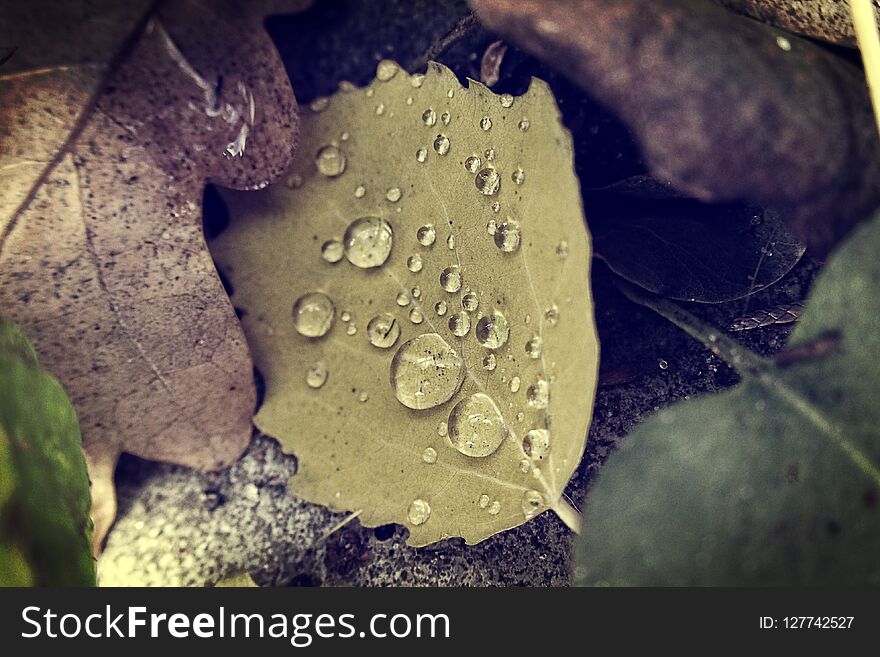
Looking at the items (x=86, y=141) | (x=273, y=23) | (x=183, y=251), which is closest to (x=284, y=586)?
(x=183, y=251)

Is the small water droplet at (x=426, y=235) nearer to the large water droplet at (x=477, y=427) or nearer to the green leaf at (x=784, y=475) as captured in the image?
the large water droplet at (x=477, y=427)

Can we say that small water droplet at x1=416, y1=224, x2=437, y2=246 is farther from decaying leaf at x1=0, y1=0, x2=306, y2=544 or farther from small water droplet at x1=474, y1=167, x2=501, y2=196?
decaying leaf at x1=0, y1=0, x2=306, y2=544

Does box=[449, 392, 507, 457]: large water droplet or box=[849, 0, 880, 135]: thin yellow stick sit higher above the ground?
box=[849, 0, 880, 135]: thin yellow stick

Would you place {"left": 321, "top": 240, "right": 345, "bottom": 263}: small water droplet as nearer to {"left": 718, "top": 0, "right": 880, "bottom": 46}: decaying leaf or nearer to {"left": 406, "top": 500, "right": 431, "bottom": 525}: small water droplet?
{"left": 406, "top": 500, "right": 431, "bottom": 525}: small water droplet

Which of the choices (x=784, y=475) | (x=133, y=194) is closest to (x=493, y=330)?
(x=784, y=475)

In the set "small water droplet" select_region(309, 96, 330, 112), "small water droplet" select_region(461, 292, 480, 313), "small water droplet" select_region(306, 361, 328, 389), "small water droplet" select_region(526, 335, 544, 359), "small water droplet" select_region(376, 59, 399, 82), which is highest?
"small water droplet" select_region(309, 96, 330, 112)

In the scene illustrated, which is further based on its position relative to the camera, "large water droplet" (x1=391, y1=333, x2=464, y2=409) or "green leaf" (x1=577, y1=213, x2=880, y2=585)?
"large water droplet" (x1=391, y1=333, x2=464, y2=409)

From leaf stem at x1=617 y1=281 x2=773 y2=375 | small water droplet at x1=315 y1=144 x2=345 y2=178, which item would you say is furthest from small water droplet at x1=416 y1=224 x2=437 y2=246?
leaf stem at x1=617 y1=281 x2=773 y2=375

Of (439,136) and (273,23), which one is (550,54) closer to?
(439,136)
